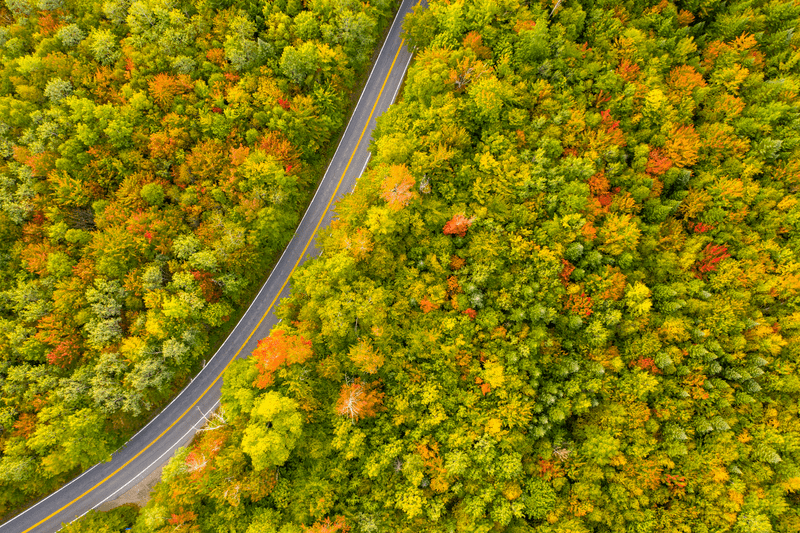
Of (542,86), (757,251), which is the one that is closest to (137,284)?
(542,86)

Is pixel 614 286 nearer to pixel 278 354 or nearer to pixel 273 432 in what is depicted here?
pixel 278 354

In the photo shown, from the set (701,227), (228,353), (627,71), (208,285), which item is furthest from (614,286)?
(228,353)

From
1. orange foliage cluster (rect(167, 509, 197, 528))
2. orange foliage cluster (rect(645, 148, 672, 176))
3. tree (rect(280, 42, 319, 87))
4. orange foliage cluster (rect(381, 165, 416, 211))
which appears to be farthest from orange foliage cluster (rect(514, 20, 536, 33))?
orange foliage cluster (rect(167, 509, 197, 528))

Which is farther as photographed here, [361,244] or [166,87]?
[166,87]

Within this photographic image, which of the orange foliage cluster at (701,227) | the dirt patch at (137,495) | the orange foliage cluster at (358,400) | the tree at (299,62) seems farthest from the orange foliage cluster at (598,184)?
the dirt patch at (137,495)

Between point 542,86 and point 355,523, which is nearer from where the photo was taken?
point 355,523

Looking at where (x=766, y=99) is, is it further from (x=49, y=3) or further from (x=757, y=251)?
(x=49, y=3)

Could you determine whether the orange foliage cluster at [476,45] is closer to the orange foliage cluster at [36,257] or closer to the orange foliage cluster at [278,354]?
the orange foliage cluster at [278,354]
